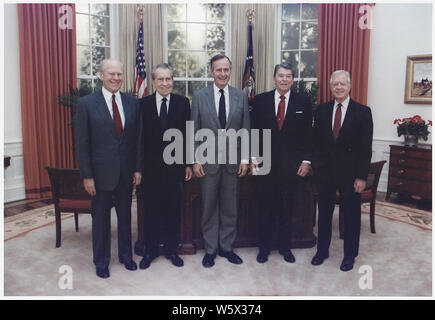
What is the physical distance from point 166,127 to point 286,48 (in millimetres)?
4287

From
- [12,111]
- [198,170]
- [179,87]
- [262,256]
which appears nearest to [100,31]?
[179,87]

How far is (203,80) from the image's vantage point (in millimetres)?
6625

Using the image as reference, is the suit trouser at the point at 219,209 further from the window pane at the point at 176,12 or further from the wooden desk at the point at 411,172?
the window pane at the point at 176,12

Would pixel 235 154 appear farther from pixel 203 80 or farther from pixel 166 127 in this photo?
pixel 203 80

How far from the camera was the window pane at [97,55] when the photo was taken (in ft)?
19.4

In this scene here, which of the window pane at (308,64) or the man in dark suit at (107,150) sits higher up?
the window pane at (308,64)

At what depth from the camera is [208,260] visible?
305cm

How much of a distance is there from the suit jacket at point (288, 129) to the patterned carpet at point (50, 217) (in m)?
2.01

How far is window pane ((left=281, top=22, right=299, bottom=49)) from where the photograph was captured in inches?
252

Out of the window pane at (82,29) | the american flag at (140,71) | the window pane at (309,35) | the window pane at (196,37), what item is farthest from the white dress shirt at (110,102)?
the window pane at (309,35)

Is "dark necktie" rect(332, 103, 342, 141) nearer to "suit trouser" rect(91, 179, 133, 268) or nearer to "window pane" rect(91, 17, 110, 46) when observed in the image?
"suit trouser" rect(91, 179, 133, 268)

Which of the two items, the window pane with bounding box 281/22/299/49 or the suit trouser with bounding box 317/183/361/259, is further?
the window pane with bounding box 281/22/299/49

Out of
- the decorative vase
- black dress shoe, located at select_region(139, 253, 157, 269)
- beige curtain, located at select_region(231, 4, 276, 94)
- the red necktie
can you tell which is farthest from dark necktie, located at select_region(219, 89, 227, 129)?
beige curtain, located at select_region(231, 4, 276, 94)

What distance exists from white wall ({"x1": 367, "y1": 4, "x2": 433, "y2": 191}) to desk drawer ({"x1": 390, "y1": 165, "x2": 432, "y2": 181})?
64 cm
